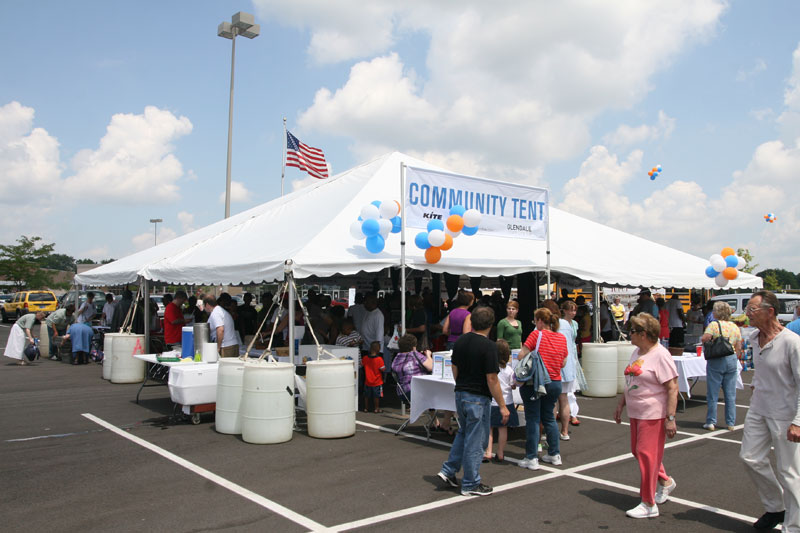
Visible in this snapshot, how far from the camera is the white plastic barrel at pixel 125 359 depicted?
11406 mm

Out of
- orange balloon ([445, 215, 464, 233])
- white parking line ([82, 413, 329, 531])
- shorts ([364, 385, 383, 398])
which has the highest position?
orange balloon ([445, 215, 464, 233])

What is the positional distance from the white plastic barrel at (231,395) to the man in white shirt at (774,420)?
5.21 m

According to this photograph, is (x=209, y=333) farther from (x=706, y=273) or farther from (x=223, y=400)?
(x=706, y=273)

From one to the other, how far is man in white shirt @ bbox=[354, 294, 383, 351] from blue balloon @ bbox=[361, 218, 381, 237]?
1145mm

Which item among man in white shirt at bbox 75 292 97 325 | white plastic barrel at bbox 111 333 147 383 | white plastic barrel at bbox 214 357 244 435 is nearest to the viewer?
white plastic barrel at bbox 214 357 244 435

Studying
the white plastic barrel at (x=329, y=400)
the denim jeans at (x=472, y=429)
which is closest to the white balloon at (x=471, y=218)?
the white plastic barrel at (x=329, y=400)

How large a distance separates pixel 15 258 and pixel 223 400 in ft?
163

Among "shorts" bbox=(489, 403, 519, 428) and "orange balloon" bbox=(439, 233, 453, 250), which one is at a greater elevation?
"orange balloon" bbox=(439, 233, 453, 250)

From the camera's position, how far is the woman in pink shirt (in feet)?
14.5

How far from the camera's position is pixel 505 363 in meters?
5.93

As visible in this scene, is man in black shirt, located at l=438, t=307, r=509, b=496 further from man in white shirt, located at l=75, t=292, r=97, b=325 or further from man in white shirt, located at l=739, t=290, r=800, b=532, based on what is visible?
man in white shirt, located at l=75, t=292, r=97, b=325

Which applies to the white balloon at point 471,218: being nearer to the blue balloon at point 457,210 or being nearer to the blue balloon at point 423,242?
the blue balloon at point 457,210

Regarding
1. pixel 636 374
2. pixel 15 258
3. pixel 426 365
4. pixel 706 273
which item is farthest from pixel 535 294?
pixel 15 258

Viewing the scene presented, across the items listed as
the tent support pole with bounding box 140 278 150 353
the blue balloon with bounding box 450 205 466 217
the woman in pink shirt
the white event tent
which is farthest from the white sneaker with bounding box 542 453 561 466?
the tent support pole with bounding box 140 278 150 353
